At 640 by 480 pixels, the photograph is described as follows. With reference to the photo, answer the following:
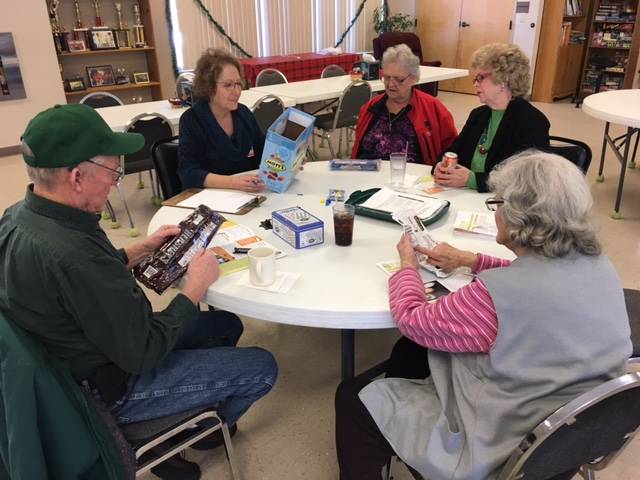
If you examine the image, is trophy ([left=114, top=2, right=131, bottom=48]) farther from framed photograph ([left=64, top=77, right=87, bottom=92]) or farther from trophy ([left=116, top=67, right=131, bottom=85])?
framed photograph ([left=64, top=77, right=87, bottom=92])

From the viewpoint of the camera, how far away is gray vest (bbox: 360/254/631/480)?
3.37 feet

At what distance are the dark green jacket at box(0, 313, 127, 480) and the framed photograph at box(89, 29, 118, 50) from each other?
223 inches

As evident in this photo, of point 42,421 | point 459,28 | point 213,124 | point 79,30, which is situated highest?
point 79,30

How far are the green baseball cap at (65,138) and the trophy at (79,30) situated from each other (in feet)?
17.7

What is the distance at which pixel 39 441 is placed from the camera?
1018 mm

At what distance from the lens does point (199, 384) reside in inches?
53.5

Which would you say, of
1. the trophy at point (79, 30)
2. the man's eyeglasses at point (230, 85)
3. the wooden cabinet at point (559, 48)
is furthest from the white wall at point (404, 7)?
the man's eyeglasses at point (230, 85)

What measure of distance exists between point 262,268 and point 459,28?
Result: 807 cm

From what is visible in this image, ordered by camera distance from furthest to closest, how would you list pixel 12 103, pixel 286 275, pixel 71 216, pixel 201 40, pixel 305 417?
pixel 201 40
pixel 12 103
pixel 305 417
pixel 286 275
pixel 71 216

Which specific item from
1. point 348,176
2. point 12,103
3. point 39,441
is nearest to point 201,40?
point 12,103

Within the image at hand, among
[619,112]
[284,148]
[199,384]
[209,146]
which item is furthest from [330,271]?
[619,112]

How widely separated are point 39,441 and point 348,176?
163cm

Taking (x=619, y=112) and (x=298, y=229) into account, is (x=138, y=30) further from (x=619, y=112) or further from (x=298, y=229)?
(x=298, y=229)

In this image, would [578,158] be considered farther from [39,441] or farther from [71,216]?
[39,441]
